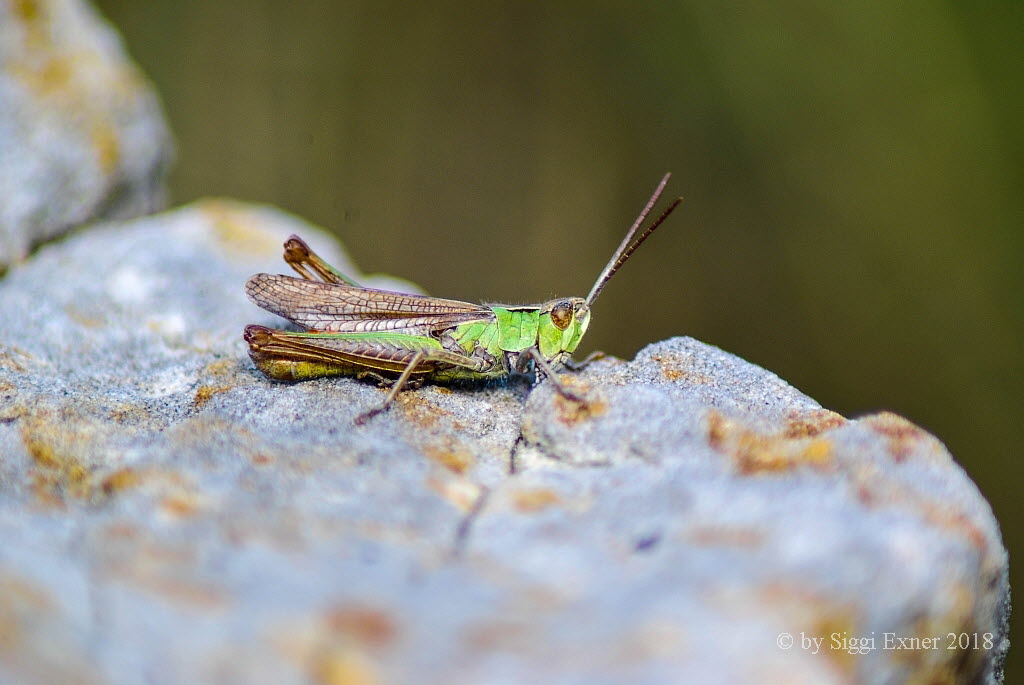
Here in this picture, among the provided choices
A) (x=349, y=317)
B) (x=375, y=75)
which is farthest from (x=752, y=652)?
(x=375, y=75)

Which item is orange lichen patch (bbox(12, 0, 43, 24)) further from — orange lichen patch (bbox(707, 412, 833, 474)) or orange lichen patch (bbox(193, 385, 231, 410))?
orange lichen patch (bbox(707, 412, 833, 474))

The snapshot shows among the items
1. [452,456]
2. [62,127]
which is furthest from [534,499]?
[62,127]

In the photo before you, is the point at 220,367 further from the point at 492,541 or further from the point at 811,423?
the point at 811,423

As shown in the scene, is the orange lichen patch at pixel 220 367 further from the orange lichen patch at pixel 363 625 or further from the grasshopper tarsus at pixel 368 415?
the orange lichen patch at pixel 363 625

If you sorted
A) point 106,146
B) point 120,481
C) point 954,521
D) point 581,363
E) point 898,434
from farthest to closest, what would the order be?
point 106,146 < point 581,363 < point 898,434 < point 120,481 < point 954,521

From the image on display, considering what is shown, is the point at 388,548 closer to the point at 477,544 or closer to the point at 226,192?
the point at 477,544

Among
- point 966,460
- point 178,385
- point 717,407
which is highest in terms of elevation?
point 717,407

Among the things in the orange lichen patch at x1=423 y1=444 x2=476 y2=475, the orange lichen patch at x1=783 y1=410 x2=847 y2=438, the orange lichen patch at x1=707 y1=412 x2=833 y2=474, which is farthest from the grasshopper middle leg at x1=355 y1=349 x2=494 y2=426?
the orange lichen patch at x1=783 y1=410 x2=847 y2=438
